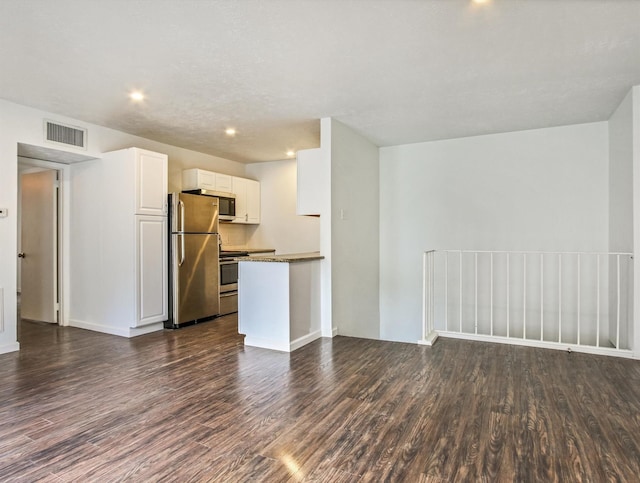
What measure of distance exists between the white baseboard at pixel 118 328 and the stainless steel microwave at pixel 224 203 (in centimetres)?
193

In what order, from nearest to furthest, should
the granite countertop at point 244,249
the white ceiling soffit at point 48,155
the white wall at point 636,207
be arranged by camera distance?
the white wall at point 636,207 → the white ceiling soffit at point 48,155 → the granite countertop at point 244,249

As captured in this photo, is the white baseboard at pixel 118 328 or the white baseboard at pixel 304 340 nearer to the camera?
the white baseboard at pixel 304 340

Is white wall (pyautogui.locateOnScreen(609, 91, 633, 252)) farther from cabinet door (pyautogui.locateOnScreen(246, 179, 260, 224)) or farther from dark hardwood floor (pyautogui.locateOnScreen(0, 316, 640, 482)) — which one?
cabinet door (pyautogui.locateOnScreen(246, 179, 260, 224))

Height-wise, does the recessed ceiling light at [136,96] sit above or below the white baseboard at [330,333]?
→ above

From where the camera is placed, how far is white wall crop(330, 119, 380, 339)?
14.9ft

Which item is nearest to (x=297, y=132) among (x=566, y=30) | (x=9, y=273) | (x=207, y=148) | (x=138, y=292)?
(x=207, y=148)

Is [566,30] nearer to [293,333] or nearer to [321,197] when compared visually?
[321,197]

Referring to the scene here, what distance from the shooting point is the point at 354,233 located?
200 inches

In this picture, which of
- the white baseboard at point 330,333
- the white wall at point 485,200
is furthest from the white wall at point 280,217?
the white baseboard at point 330,333

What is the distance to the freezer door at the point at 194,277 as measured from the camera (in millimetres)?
4938

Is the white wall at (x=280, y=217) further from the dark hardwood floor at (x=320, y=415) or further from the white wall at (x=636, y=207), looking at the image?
the white wall at (x=636, y=207)

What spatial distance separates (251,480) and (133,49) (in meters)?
2.89

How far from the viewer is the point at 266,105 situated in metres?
3.97

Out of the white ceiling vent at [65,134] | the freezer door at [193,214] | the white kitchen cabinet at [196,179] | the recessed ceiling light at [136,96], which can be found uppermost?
the recessed ceiling light at [136,96]
